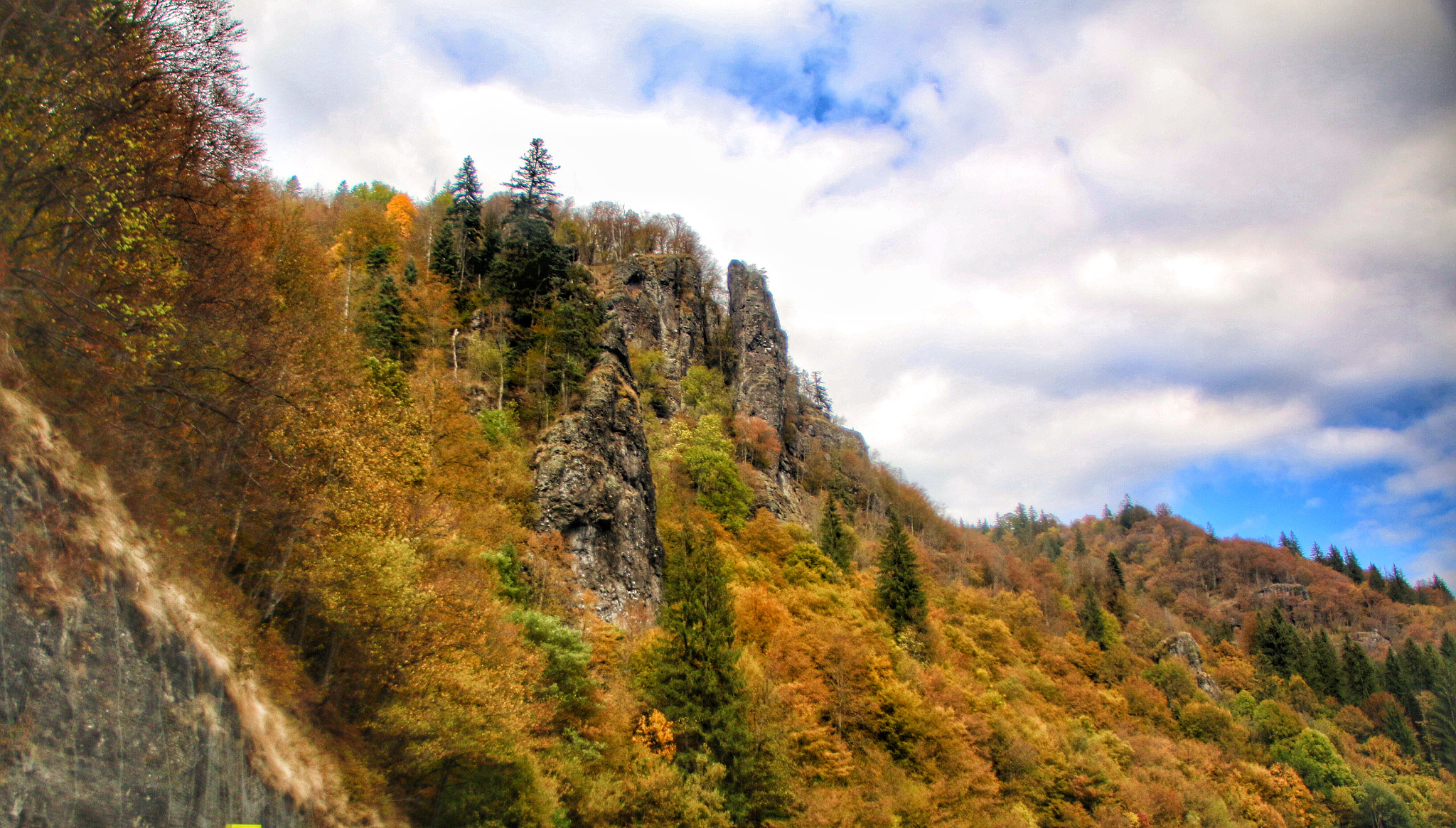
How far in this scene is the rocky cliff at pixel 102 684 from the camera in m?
13.1

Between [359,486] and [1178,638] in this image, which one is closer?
[359,486]

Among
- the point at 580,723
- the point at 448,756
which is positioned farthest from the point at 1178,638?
the point at 448,756

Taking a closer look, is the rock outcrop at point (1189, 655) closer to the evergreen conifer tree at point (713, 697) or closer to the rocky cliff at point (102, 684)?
the evergreen conifer tree at point (713, 697)

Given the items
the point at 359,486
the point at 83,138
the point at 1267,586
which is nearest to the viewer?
the point at 83,138

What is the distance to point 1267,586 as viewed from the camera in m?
146

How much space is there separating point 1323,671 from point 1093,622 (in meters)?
35.5

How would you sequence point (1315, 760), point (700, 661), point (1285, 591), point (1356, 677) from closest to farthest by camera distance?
point (700, 661)
point (1315, 760)
point (1356, 677)
point (1285, 591)

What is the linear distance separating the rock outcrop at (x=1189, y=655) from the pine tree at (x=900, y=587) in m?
48.8

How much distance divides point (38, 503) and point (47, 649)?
303cm

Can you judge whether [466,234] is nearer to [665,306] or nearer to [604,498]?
[665,306]

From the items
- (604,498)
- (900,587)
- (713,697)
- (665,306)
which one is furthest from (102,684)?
Result: (665,306)

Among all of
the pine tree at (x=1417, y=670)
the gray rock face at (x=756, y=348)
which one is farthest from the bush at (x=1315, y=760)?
the gray rock face at (x=756, y=348)

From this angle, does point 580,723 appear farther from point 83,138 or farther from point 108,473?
point 83,138

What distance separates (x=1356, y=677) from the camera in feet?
308
